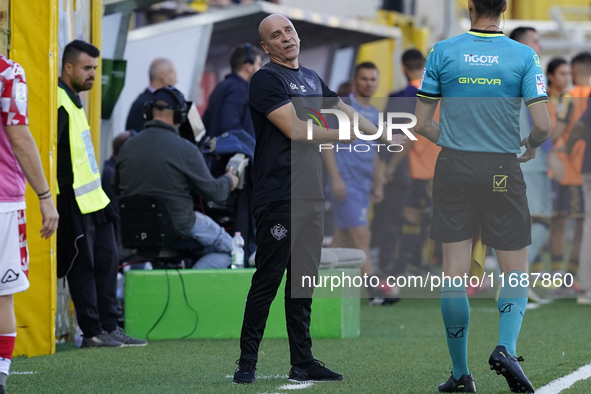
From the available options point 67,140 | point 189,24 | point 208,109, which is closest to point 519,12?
point 189,24

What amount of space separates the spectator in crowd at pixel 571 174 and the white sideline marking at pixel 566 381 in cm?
452

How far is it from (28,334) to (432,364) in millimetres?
2521

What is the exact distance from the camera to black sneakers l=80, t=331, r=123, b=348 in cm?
671

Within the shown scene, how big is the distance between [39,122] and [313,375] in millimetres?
2470

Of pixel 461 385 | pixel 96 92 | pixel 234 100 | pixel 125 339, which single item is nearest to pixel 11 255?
pixel 461 385

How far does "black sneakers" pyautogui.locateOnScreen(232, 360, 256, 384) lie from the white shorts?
123 cm

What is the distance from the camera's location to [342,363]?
5.85 m

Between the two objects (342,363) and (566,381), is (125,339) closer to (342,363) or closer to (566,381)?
(342,363)

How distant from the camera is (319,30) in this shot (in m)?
12.6

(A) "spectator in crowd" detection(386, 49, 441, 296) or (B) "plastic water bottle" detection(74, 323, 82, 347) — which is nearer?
(B) "plastic water bottle" detection(74, 323, 82, 347)

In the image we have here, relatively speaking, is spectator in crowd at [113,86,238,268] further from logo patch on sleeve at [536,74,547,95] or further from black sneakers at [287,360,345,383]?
logo patch on sleeve at [536,74,547,95]

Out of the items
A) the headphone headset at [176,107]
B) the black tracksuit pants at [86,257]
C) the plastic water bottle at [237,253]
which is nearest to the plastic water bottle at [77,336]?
the black tracksuit pants at [86,257]

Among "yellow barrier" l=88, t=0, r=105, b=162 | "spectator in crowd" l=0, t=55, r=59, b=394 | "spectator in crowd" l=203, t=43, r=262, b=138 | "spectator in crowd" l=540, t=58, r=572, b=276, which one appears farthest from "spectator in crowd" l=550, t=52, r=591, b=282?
"spectator in crowd" l=0, t=55, r=59, b=394

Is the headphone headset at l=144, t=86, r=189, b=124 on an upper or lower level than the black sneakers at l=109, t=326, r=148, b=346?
upper
